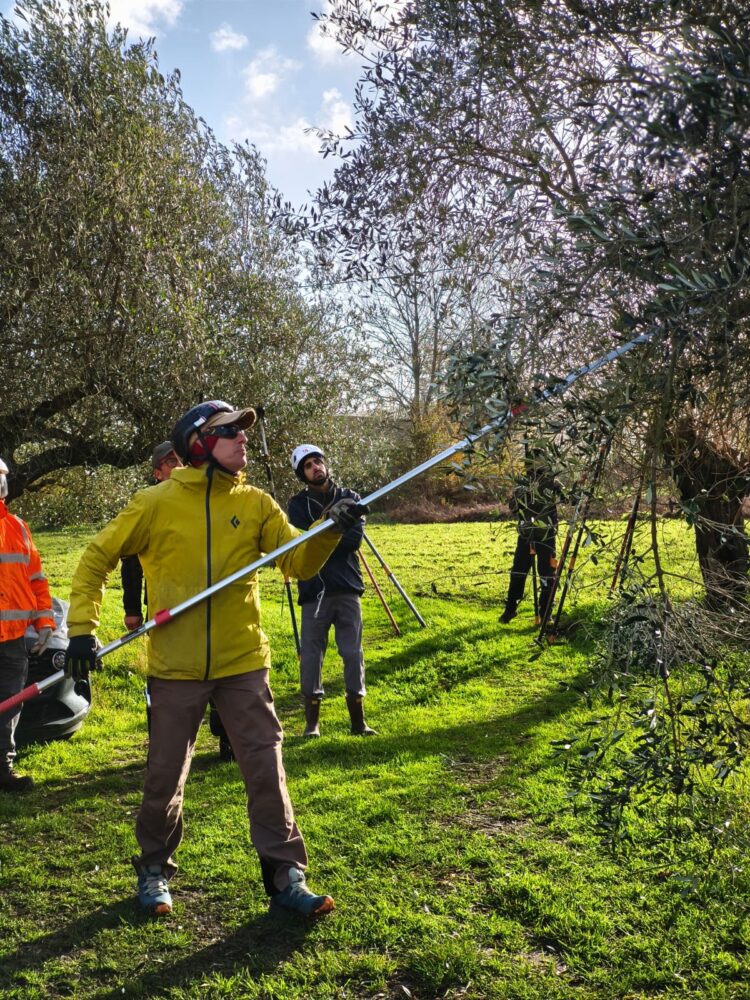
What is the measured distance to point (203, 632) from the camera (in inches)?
184

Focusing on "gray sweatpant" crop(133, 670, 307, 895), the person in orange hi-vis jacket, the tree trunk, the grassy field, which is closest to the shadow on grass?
the grassy field

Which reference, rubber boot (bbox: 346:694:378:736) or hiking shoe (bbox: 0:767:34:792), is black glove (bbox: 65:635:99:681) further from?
rubber boot (bbox: 346:694:378:736)

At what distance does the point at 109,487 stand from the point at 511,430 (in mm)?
9779

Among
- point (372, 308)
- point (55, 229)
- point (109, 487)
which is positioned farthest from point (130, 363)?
point (372, 308)

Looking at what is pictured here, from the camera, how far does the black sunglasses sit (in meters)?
4.77

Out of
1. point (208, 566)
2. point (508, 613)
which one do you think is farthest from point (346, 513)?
point (508, 613)

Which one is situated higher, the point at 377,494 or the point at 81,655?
the point at 377,494

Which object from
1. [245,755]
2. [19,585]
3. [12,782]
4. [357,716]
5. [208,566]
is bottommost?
[12,782]

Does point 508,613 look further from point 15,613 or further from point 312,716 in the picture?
point 15,613

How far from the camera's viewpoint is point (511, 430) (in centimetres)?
335

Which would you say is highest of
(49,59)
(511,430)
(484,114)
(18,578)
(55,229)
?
(49,59)

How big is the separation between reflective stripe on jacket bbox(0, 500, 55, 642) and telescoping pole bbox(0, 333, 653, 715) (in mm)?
1245

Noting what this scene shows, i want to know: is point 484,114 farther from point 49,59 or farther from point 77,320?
point 49,59

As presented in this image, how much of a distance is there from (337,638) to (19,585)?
2747 mm
